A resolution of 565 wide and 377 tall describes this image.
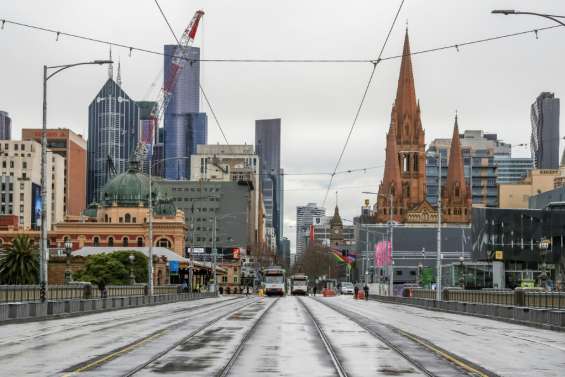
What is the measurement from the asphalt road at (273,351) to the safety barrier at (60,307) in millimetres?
2716

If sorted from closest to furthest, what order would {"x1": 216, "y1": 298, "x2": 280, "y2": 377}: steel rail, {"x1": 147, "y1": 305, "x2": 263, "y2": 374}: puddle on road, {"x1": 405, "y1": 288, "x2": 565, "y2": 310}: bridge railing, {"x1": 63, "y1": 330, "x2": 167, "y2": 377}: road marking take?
1. {"x1": 216, "y1": 298, "x2": 280, "y2": 377}: steel rail
2. {"x1": 63, "y1": 330, "x2": 167, "y2": 377}: road marking
3. {"x1": 147, "y1": 305, "x2": 263, "y2": 374}: puddle on road
4. {"x1": 405, "y1": 288, "x2": 565, "y2": 310}: bridge railing

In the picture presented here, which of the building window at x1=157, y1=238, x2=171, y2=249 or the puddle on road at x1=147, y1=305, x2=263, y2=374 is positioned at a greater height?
the building window at x1=157, y1=238, x2=171, y2=249

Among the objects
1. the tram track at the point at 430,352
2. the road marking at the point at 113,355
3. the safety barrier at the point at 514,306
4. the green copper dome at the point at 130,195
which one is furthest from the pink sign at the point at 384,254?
the green copper dome at the point at 130,195

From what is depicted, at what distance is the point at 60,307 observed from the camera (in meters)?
47.3

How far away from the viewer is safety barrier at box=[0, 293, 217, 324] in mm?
40128

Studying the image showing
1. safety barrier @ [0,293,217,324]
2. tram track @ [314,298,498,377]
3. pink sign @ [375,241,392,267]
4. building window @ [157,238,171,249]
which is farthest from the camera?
building window @ [157,238,171,249]

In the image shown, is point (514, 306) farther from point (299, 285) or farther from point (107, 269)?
point (299, 285)

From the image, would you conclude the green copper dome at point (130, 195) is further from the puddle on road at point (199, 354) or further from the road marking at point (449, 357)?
the road marking at point (449, 357)

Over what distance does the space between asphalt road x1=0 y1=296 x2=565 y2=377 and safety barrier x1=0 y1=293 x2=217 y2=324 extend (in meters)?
2.72

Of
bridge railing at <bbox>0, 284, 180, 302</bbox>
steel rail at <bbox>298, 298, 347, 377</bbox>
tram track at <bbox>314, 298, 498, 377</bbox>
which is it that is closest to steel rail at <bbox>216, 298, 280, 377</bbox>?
steel rail at <bbox>298, 298, 347, 377</bbox>

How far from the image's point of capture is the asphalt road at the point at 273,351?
19.6 m

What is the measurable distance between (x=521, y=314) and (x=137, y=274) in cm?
10155

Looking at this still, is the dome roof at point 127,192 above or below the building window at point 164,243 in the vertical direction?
above

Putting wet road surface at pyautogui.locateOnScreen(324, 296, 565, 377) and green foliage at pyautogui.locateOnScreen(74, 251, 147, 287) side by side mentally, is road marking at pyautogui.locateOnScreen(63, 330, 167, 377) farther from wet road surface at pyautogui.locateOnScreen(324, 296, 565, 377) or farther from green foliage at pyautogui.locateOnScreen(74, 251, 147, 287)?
green foliage at pyautogui.locateOnScreen(74, 251, 147, 287)
